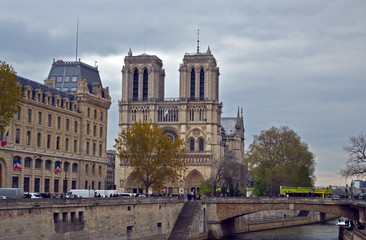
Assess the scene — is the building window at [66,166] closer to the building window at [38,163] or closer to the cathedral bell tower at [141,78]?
the building window at [38,163]

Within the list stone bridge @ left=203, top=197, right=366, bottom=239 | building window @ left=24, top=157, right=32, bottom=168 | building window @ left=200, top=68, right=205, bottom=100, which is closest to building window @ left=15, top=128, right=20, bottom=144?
building window @ left=24, top=157, right=32, bottom=168

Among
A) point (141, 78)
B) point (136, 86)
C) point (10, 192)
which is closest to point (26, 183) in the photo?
point (10, 192)

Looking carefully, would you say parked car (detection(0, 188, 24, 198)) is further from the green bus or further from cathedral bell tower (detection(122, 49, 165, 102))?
cathedral bell tower (detection(122, 49, 165, 102))

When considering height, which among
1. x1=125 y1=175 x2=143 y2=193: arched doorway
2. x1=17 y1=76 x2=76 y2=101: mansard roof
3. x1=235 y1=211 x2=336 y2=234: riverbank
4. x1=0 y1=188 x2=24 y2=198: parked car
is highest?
x1=17 y1=76 x2=76 y2=101: mansard roof

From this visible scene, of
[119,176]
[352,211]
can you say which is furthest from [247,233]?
[119,176]

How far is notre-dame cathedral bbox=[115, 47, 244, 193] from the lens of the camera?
503 feet

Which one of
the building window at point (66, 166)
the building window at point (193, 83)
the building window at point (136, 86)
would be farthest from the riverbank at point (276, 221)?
the building window at point (136, 86)

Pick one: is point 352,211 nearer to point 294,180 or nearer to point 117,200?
point 117,200

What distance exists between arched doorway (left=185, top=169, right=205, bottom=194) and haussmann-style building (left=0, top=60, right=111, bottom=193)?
54.5 meters

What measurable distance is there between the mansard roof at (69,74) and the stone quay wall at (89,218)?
95.2 ft

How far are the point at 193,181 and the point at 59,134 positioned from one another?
70546mm

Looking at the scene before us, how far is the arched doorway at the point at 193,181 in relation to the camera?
504ft

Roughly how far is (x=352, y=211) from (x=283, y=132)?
45109 millimetres

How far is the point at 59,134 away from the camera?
88.7 meters
